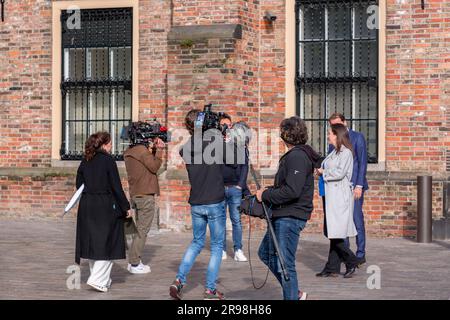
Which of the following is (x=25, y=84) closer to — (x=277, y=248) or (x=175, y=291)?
(x=175, y=291)

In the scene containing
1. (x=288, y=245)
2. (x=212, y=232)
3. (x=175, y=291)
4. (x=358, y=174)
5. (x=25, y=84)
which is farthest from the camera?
(x=25, y=84)

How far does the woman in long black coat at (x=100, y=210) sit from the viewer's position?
10.6 meters

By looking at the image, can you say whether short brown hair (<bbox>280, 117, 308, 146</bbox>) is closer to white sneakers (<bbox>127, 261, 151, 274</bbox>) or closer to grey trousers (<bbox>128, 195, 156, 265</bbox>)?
grey trousers (<bbox>128, 195, 156, 265</bbox>)

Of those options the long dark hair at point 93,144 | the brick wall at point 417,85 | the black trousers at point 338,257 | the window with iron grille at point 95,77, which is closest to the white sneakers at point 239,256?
the black trousers at point 338,257

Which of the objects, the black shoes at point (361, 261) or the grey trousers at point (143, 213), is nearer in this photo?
the grey trousers at point (143, 213)

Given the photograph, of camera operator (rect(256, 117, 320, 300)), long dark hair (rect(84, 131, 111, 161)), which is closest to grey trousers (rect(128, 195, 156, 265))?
long dark hair (rect(84, 131, 111, 161))

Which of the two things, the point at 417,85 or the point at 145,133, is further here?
the point at 417,85

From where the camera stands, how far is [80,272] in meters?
11.9

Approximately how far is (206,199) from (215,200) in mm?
86

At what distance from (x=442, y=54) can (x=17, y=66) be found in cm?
729

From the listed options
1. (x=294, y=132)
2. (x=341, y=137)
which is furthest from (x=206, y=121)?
(x=341, y=137)

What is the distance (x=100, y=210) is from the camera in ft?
34.9

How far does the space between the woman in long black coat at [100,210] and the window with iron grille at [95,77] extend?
6.86 meters

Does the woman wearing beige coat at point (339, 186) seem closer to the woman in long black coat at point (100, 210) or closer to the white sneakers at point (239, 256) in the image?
the white sneakers at point (239, 256)
